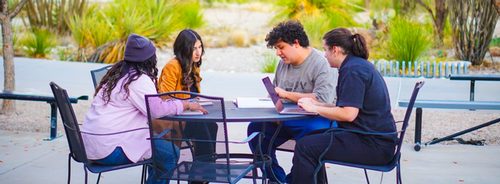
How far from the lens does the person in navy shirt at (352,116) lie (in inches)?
111

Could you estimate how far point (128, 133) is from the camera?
290cm

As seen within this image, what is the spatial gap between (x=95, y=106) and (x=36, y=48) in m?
9.49

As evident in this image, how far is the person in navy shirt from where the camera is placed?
9.27 feet

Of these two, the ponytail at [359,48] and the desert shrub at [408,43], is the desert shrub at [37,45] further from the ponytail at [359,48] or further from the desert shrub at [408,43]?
the ponytail at [359,48]

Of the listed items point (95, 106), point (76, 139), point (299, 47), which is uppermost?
point (299, 47)

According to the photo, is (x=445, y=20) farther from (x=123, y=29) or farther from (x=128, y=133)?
Answer: (x=128, y=133)

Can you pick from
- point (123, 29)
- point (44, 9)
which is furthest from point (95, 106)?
point (44, 9)

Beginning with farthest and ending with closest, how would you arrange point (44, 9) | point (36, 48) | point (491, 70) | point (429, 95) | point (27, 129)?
point (44, 9) < point (36, 48) < point (491, 70) < point (429, 95) < point (27, 129)

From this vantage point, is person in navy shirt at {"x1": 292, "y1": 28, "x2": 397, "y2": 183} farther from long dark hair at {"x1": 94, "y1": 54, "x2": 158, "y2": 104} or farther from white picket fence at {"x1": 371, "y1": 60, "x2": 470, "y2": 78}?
white picket fence at {"x1": 371, "y1": 60, "x2": 470, "y2": 78}

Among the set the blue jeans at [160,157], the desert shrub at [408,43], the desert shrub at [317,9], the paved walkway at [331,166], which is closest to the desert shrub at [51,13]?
the desert shrub at [317,9]

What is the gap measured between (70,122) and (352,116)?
156cm

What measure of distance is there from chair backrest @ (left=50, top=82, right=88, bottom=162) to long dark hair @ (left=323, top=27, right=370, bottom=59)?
4.96ft

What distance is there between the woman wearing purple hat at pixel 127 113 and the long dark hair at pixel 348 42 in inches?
33.7

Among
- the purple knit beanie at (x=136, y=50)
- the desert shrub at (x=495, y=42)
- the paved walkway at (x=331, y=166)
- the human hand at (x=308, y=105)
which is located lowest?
the paved walkway at (x=331, y=166)
